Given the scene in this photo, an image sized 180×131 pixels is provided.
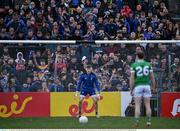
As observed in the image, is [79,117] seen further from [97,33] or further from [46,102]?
[97,33]

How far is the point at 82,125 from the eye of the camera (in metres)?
19.9

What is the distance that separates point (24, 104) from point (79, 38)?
10.6 ft

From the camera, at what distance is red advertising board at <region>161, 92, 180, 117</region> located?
22.2 metres

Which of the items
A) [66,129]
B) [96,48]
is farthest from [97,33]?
[66,129]

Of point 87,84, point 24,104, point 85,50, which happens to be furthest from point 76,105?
point 85,50

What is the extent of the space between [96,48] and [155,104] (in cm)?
257

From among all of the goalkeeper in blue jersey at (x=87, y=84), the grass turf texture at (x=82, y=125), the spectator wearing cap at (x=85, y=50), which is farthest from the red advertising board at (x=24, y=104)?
the spectator wearing cap at (x=85, y=50)

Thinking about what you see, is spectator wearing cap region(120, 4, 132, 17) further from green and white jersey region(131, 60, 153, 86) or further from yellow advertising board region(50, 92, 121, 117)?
green and white jersey region(131, 60, 153, 86)

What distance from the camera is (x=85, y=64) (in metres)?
22.1

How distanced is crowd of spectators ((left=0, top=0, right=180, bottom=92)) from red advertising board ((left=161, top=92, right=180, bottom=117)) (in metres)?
0.32

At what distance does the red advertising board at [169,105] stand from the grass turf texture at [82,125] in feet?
1.57

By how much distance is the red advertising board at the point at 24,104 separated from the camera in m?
22.1

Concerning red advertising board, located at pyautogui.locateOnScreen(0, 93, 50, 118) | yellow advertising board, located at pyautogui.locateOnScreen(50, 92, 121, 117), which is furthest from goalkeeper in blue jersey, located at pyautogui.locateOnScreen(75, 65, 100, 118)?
red advertising board, located at pyautogui.locateOnScreen(0, 93, 50, 118)

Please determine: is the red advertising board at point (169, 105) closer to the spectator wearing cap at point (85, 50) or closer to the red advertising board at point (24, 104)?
the spectator wearing cap at point (85, 50)
